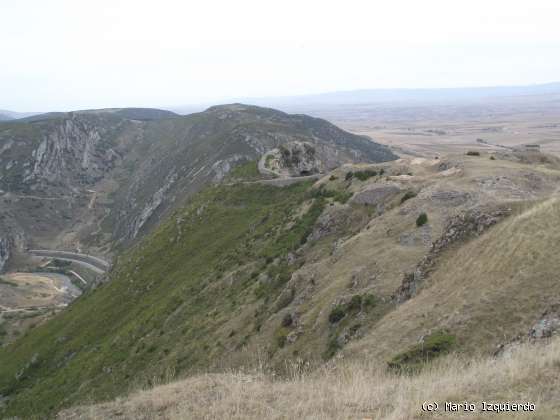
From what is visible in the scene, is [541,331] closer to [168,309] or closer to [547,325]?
[547,325]

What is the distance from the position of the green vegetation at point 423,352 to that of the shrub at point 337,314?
703 centimetres

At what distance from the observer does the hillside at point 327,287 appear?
52.4ft

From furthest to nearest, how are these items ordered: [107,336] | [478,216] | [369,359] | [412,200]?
[107,336], [412,200], [478,216], [369,359]

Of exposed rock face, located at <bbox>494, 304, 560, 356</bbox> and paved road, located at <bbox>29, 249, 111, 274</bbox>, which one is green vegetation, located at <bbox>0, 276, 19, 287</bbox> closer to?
paved road, located at <bbox>29, 249, 111, 274</bbox>

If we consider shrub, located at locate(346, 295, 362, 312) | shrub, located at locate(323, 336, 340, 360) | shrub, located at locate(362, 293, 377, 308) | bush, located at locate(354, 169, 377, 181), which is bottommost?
shrub, located at locate(323, 336, 340, 360)

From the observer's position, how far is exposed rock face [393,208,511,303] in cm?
2038

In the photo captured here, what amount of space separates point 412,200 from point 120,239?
469 feet

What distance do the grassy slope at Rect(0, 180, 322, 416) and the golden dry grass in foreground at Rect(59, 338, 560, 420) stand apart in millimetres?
13426

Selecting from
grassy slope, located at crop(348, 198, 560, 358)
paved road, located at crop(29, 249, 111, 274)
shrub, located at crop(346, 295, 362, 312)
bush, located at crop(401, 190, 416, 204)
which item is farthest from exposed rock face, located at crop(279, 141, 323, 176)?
paved road, located at crop(29, 249, 111, 274)

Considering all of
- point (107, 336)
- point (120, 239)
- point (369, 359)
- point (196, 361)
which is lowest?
point (120, 239)

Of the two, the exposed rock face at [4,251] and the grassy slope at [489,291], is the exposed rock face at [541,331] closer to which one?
the grassy slope at [489,291]

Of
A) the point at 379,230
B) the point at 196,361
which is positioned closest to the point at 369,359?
the point at 379,230

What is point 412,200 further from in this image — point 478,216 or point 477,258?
point 477,258

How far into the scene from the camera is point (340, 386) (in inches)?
488
